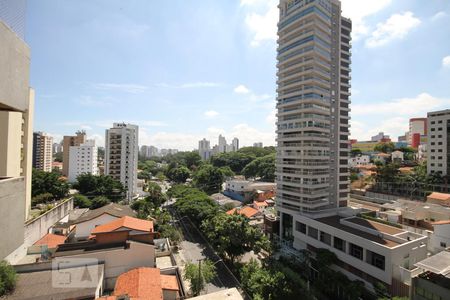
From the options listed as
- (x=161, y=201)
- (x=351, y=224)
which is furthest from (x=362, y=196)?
(x=161, y=201)

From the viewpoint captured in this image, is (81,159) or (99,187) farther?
A: (81,159)

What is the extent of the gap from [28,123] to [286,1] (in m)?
35.1

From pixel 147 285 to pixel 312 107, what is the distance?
→ 80.6 feet

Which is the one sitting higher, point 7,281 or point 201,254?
point 7,281

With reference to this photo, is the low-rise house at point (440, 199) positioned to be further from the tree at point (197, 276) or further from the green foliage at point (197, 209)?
the tree at point (197, 276)

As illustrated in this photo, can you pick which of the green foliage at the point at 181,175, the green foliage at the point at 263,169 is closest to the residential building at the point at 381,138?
the green foliage at the point at 263,169

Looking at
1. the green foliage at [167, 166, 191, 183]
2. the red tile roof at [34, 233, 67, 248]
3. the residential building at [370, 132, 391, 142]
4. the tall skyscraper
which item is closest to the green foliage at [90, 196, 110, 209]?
the red tile roof at [34, 233, 67, 248]

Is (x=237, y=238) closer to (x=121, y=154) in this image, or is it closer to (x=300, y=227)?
(x=300, y=227)

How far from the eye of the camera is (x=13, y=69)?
338cm

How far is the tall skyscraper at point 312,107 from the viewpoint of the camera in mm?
28344

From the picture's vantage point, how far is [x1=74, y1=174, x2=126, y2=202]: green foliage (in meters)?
44.7

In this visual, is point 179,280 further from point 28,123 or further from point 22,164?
point 28,123

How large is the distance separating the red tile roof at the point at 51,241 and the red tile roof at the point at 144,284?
11.0 meters

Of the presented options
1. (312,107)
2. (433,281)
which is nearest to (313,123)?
(312,107)
